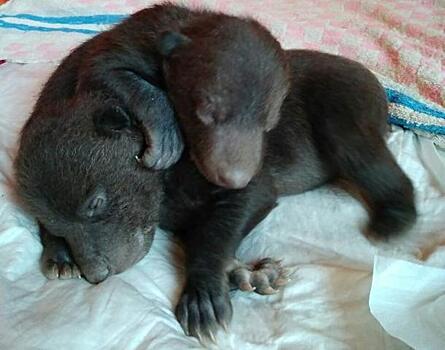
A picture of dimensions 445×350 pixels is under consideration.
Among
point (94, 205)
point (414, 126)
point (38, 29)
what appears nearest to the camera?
point (94, 205)

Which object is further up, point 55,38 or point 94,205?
point 94,205

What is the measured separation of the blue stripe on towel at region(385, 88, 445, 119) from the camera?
2.05 metres

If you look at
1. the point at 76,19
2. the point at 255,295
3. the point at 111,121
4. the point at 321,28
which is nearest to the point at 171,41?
the point at 111,121

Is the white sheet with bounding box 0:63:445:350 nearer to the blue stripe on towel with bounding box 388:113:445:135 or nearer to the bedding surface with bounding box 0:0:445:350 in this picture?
the bedding surface with bounding box 0:0:445:350

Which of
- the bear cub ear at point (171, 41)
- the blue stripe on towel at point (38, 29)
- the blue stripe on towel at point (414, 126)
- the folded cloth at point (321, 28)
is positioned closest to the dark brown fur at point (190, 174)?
the bear cub ear at point (171, 41)

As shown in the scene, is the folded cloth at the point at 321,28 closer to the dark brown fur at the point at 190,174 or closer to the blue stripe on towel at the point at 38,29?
the blue stripe on towel at the point at 38,29

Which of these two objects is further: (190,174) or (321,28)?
(321,28)

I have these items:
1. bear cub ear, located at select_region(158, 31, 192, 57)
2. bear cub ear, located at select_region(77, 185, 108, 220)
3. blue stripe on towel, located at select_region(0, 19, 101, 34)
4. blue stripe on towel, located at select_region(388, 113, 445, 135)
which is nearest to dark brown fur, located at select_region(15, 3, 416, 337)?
bear cub ear, located at select_region(77, 185, 108, 220)

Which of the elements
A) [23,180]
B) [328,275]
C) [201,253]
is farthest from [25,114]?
[328,275]

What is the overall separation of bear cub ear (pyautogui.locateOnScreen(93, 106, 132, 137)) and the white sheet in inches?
12.1

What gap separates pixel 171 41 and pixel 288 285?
60cm

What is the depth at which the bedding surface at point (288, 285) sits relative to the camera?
1382 millimetres

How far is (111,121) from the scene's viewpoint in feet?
4.93

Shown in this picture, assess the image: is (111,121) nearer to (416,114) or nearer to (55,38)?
(416,114)
